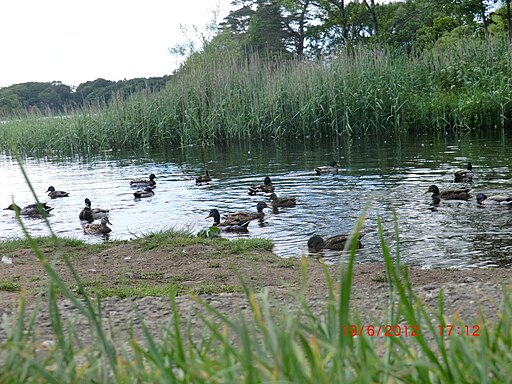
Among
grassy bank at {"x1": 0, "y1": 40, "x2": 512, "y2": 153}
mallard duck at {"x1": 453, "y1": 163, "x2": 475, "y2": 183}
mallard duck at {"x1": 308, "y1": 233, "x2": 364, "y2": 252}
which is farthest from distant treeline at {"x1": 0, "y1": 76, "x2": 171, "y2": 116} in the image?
mallard duck at {"x1": 308, "y1": 233, "x2": 364, "y2": 252}

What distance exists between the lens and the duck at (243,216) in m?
11.5

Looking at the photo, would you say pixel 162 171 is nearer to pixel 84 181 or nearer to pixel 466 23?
pixel 84 181

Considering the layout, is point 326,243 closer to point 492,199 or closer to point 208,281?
point 208,281

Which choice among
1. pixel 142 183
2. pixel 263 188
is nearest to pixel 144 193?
pixel 142 183

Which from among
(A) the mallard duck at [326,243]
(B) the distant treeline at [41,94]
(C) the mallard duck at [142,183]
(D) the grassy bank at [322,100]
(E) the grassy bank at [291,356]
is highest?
(B) the distant treeline at [41,94]

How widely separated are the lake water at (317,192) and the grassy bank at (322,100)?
1435 millimetres

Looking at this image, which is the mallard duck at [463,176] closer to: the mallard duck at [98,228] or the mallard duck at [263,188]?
the mallard duck at [263,188]

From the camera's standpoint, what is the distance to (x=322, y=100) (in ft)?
83.0

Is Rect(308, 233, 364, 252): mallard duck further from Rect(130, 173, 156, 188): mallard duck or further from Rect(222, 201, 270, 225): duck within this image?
Rect(130, 173, 156, 188): mallard duck

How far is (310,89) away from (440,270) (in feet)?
61.6

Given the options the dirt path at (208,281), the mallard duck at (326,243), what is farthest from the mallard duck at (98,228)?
the mallard duck at (326,243)

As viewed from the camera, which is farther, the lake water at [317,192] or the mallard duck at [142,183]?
the mallard duck at [142,183]

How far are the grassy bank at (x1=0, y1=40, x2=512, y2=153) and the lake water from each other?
144 centimetres

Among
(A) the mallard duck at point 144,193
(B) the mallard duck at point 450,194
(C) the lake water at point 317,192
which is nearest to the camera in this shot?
(C) the lake water at point 317,192
